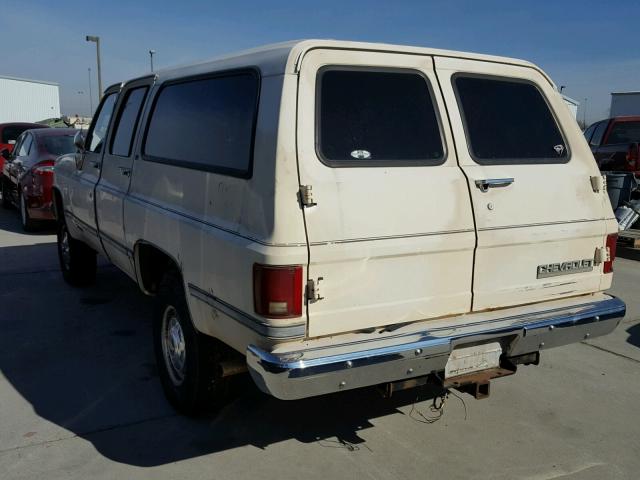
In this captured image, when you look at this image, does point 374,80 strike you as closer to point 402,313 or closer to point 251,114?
point 251,114

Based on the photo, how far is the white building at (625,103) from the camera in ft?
91.8

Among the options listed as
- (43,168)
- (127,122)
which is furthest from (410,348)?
(43,168)

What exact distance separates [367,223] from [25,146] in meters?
9.28

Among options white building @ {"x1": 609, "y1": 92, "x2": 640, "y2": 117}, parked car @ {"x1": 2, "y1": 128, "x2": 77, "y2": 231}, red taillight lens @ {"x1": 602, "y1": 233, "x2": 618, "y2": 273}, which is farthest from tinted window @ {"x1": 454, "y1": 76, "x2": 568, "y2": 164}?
white building @ {"x1": 609, "y1": 92, "x2": 640, "y2": 117}

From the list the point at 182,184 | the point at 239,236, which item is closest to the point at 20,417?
the point at 182,184

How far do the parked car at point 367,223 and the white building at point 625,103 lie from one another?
27899 mm

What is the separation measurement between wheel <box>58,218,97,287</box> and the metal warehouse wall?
3981cm

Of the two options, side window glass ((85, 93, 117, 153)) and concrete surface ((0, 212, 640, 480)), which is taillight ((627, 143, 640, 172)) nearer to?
concrete surface ((0, 212, 640, 480))

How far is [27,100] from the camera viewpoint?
44500mm

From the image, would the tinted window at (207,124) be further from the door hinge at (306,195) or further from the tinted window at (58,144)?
the tinted window at (58,144)

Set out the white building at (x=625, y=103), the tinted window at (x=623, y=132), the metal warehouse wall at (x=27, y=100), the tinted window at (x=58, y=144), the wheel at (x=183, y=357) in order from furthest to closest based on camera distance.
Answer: the metal warehouse wall at (x=27, y=100) → the white building at (x=625, y=103) → the tinted window at (x=623, y=132) → the tinted window at (x=58, y=144) → the wheel at (x=183, y=357)

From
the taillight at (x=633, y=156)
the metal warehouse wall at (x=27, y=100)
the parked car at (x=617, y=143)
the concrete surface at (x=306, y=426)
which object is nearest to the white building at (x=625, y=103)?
the parked car at (x=617, y=143)

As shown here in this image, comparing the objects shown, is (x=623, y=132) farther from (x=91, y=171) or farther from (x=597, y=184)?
(x=91, y=171)

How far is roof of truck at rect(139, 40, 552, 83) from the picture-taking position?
2.90 meters
